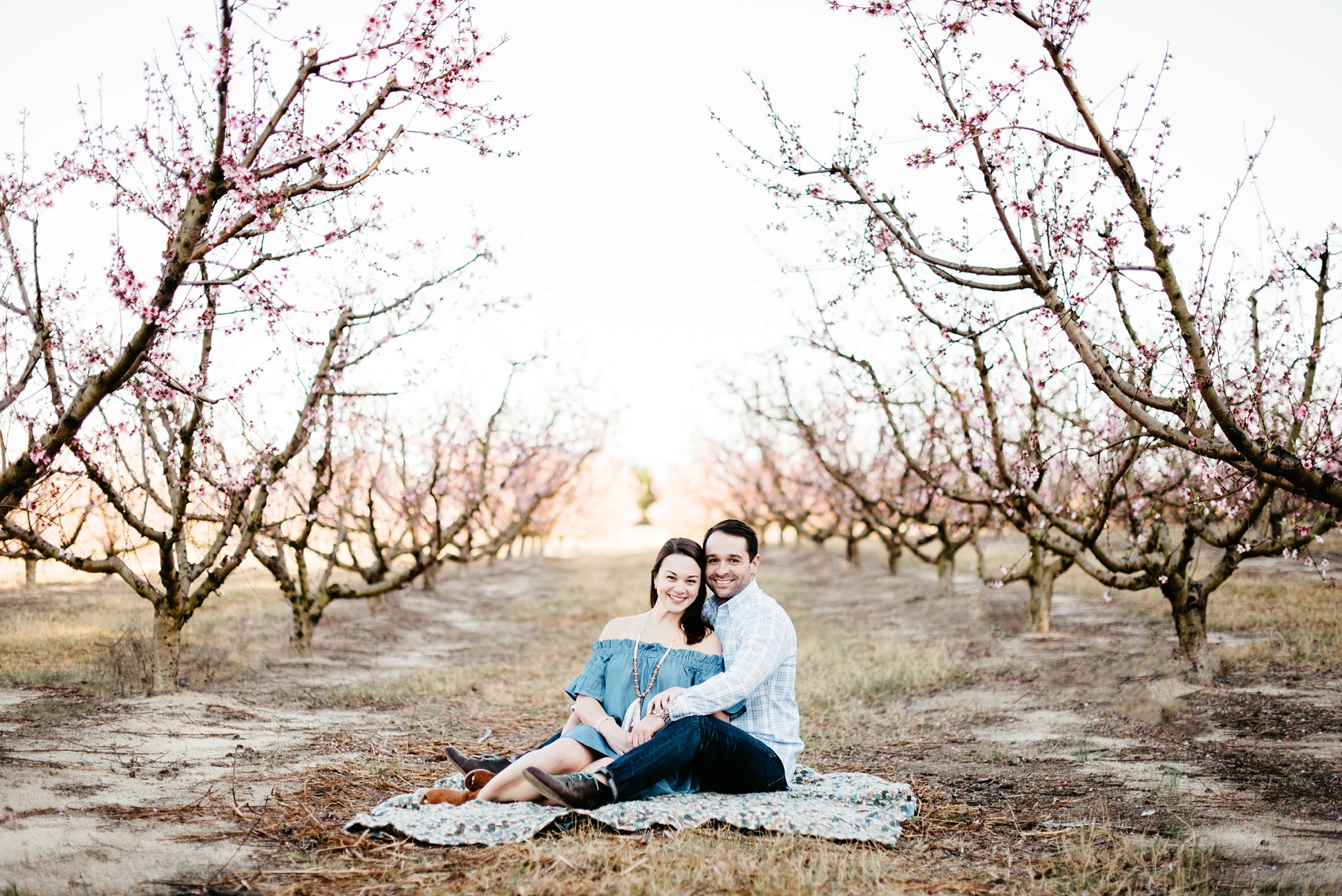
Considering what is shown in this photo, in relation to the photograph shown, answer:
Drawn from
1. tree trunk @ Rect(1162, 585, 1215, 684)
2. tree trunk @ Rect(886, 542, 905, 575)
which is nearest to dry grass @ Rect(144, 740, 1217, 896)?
tree trunk @ Rect(1162, 585, 1215, 684)

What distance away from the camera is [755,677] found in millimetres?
4566

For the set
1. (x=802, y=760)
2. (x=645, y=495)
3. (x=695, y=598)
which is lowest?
(x=802, y=760)

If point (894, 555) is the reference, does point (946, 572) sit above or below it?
below

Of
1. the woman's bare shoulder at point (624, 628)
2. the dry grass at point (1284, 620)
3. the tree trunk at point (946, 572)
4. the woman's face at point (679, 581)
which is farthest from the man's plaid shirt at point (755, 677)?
the tree trunk at point (946, 572)

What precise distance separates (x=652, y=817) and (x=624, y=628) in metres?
1.04

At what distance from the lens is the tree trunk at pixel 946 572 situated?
1823 cm

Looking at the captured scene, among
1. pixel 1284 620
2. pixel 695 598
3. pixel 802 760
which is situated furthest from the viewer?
pixel 1284 620

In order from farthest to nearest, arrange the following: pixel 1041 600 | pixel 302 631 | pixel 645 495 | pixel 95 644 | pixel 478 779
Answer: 1. pixel 645 495
2. pixel 1041 600
3. pixel 302 631
4. pixel 95 644
5. pixel 478 779

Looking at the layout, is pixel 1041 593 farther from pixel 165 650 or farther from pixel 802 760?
pixel 165 650

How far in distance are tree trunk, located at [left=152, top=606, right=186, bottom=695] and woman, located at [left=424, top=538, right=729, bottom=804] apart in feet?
15.0

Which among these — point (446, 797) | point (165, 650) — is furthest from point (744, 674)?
point (165, 650)

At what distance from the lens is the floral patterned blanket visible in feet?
13.5

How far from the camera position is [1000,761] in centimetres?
637

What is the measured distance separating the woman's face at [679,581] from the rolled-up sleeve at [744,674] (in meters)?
0.30
